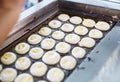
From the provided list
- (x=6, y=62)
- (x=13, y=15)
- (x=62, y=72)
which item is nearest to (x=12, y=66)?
(x=6, y=62)

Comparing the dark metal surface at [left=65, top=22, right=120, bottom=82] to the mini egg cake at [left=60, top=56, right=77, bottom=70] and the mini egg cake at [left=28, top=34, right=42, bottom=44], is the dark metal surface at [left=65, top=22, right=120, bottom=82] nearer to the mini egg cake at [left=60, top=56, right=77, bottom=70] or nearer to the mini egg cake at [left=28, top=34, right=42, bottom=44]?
the mini egg cake at [left=60, top=56, right=77, bottom=70]

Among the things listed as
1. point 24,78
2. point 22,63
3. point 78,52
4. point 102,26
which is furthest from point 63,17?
point 24,78

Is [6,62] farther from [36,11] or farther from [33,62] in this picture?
[36,11]

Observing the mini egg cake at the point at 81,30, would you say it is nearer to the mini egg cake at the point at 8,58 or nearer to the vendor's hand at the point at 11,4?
the mini egg cake at the point at 8,58

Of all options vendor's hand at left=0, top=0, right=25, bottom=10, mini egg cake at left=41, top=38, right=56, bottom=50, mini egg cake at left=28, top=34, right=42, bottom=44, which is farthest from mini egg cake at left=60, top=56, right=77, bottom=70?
vendor's hand at left=0, top=0, right=25, bottom=10

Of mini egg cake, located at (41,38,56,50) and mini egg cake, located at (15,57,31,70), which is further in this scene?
mini egg cake, located at (41,38,56,50)

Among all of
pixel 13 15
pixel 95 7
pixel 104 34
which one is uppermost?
pixel 13 15

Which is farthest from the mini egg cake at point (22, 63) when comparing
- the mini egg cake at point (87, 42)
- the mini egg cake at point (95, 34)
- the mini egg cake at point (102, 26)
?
the mini egg cake at point (102, 26)
